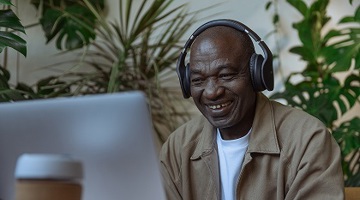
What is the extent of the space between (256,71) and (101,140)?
30.1 inches

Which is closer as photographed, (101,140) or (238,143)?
(101,140)

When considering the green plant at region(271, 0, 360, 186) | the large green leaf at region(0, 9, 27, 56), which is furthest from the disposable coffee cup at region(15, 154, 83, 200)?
the green plant at region(271, 0, 360, 186)

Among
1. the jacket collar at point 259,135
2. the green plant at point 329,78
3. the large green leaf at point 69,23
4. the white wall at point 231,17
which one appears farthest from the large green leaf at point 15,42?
the green plant at point 329,78

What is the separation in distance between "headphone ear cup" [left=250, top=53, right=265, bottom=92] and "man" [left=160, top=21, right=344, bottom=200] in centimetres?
1

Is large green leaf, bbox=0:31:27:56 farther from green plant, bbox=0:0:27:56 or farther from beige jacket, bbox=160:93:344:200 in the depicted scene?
beige jacket, bbox=160:93:344:200

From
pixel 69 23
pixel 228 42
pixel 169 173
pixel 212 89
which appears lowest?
pixel 169 173

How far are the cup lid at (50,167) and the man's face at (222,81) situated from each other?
753 mm

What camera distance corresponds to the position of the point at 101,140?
2.93 ft

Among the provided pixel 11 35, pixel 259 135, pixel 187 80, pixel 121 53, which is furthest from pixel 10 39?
pixel 259 135

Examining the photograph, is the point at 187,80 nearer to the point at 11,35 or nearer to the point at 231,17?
the point at 11,35

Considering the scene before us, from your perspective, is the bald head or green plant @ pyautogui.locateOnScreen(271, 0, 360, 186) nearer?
the bald head

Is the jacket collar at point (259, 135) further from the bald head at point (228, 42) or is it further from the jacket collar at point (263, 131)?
the bald head at point (228, 42)

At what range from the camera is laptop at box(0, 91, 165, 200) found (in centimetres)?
88

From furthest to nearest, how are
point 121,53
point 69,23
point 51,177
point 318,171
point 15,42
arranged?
point 69,23 → point 121,53 → point 15,42 → point 318,171 → point 51,177
